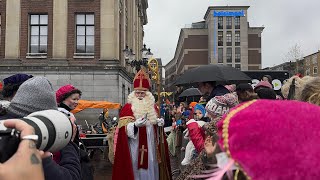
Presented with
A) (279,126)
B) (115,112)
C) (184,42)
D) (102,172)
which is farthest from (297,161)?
(184,42)

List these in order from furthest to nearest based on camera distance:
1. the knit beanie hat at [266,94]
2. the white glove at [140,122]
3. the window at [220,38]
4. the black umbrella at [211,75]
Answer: the window at [220,38]
the white glove at [140,122]
the black umbrella at [211,75]
the knit beanie hat at [266,94]

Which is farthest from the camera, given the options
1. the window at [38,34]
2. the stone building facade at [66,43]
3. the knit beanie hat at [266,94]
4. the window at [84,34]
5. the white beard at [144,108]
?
the window at [84,34]

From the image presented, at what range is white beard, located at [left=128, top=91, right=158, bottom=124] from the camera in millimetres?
6441

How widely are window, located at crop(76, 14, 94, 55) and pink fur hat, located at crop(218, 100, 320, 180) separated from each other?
2120 cm

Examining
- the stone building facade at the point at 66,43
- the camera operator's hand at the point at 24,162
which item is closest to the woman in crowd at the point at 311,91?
the camera operator's hand at the point at 24,162

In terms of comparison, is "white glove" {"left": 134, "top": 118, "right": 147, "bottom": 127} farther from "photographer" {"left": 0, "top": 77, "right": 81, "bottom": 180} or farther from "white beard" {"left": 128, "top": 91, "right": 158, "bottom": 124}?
"photographer" {"left": 0, "top": 77, "right": 81, "bottom": 180}

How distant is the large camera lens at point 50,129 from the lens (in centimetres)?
140

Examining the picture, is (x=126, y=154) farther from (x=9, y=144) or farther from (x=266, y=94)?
(x=9, y=144)

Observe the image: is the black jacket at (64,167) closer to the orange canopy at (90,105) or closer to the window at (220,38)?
the orange canopy at (90,105)

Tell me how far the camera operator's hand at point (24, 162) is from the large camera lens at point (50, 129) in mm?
44

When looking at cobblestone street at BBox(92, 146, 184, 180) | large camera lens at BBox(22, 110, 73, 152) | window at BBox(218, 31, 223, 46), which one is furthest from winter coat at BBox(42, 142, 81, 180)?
window at BBox(218, 31, 223, 46)

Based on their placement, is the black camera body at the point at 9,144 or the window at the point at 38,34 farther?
the window at the point at 38,34

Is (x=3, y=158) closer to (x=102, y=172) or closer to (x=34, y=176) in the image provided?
(x=34, y=176)

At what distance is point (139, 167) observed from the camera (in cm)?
623
